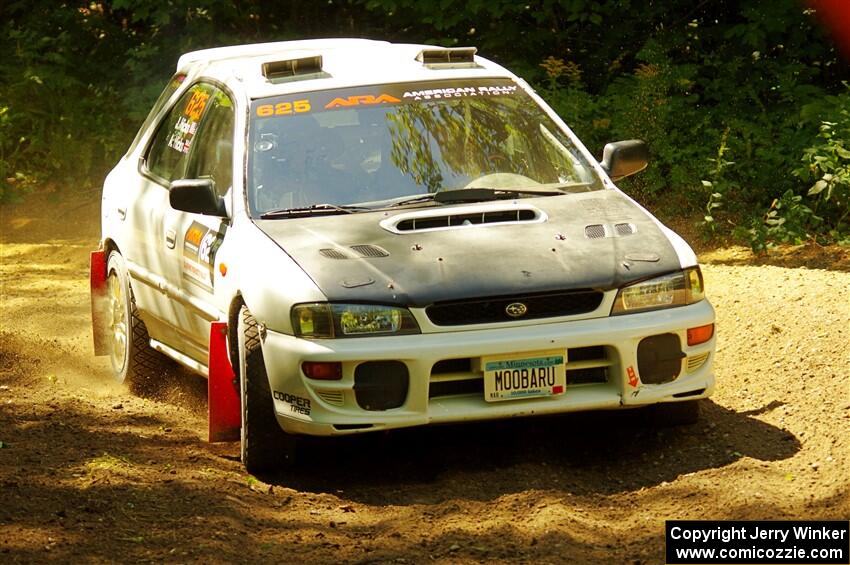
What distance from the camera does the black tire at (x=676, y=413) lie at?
652cm

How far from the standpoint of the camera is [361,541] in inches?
209

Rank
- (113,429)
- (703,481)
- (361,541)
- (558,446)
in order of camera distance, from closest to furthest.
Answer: (361,541) → (703,481) → (558,446) → (113,429)

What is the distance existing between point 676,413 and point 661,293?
74 centimetres

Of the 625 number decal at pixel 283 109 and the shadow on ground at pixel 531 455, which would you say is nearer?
the shadow on ground at pixel 531 455

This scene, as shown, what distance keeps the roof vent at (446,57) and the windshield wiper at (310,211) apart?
48.8 inches

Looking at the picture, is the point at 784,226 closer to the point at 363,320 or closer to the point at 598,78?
the point at 598,78

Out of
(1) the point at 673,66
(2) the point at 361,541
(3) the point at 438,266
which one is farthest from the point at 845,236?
(2) the point at 361,541

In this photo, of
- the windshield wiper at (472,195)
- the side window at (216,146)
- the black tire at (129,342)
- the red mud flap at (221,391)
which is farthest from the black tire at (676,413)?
the black tire at (129,342)

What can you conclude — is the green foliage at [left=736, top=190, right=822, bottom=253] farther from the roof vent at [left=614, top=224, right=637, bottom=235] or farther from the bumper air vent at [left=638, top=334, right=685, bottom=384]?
the bumper air vent at [left=638, top=334, right=685, bottom=384]

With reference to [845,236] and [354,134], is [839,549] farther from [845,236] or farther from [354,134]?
[845,236]

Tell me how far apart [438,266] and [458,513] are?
3.38ft

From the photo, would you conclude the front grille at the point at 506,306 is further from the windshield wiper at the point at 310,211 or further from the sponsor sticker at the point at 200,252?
the sponsor sticker at the point at 200,252

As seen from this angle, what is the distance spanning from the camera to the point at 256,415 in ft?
20.2

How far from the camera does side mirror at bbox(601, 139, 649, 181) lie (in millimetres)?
7238
